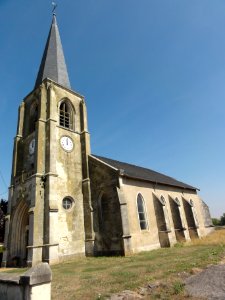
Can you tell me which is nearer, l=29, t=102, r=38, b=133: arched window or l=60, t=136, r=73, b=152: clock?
l=60, t=136, r=73, b=152: clock

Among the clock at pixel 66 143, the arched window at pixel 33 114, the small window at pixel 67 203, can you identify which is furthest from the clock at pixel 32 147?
the small window at pixel 67 203

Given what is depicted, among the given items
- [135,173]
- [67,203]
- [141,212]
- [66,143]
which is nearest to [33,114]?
[66,143]

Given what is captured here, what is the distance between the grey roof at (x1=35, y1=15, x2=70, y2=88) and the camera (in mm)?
23812

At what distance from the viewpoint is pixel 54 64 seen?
25.0 m

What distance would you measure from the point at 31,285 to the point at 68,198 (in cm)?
1484

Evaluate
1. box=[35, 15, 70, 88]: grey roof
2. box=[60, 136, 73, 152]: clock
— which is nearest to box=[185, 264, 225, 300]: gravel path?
box=[60, 136, 73, 152]: clock

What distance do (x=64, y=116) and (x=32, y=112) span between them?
11.8ft

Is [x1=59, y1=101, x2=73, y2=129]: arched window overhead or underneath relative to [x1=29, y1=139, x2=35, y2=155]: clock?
overhead

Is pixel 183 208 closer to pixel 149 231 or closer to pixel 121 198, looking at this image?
pixel 149 231

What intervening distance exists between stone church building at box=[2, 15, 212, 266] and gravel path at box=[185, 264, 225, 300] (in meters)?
9.18

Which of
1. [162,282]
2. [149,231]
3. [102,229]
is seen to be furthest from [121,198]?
[162,282]

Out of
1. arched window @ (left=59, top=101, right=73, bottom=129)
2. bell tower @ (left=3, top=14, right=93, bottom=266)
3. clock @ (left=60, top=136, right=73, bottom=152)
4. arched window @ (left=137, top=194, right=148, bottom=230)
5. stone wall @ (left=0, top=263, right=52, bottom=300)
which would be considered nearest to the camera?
stone wall @ (left=0, top=263, right=52, bottom=300)

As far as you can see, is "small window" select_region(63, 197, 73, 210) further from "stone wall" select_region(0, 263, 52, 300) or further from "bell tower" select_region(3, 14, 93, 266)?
"stone wall" select_region(0, 263, 52, 300)

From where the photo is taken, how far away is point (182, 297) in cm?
567
